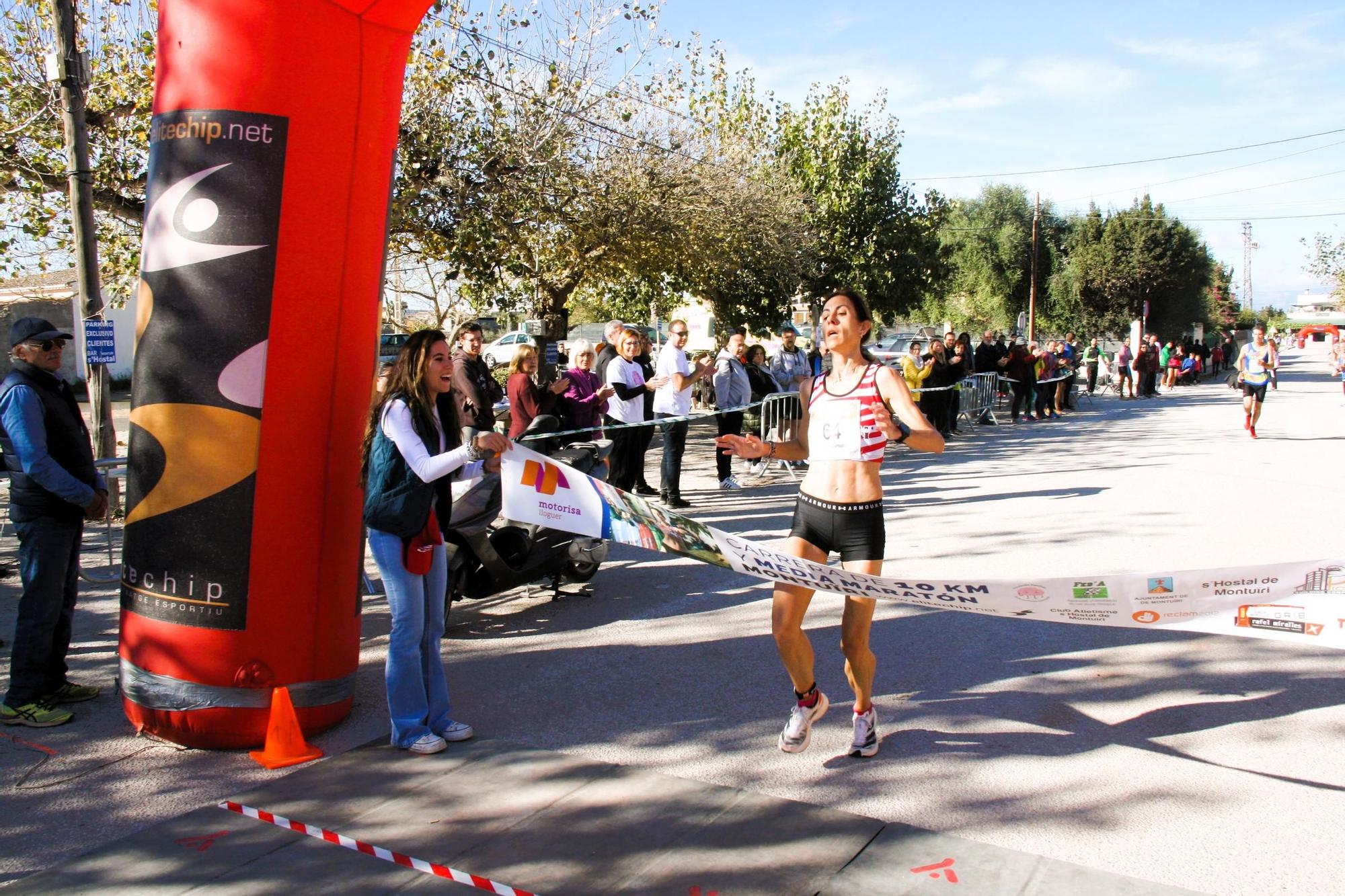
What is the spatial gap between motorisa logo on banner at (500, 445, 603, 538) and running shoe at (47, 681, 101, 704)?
92.1 inches

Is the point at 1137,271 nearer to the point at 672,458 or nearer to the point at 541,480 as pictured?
the point at 672,458

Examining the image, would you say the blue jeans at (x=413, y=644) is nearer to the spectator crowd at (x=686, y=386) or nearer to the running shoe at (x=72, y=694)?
the running shoe at (x=72, y=694)

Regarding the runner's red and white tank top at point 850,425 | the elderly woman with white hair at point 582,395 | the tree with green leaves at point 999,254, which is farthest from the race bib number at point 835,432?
the tree with green leaves at point 999,254

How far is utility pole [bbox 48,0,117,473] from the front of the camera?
8883 millimetres

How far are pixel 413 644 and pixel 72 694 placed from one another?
1976mm

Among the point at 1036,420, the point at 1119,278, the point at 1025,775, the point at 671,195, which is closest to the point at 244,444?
the point at 1025,775

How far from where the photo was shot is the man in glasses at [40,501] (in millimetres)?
4715

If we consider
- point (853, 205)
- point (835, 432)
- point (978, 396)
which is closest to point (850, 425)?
point (835, 432)

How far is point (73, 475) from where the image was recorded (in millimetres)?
4859

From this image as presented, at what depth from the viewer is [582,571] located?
7309 mm

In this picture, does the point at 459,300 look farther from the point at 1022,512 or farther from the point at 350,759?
the point at 350,759

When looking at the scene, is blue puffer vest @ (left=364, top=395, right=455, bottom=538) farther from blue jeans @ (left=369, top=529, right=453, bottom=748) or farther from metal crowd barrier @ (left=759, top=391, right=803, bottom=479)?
metal crowd barrier @ (left=759, top=391, right=803, bottom=479)

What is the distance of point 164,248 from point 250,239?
1.31ft

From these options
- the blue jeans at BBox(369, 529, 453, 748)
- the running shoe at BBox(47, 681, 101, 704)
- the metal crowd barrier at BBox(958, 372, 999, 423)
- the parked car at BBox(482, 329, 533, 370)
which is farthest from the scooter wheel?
the parked car at BBox(482, 329, 533, 370)
